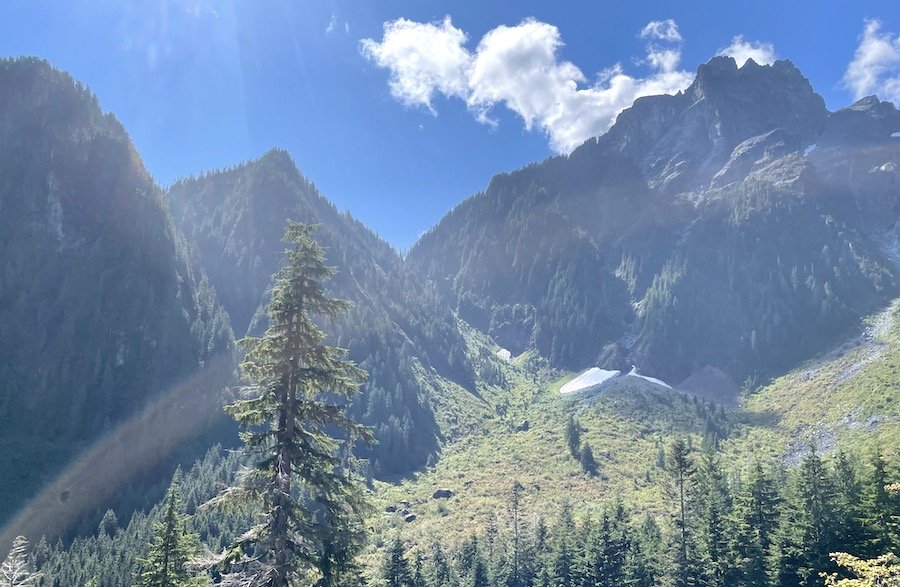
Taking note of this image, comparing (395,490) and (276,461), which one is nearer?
(276,461)

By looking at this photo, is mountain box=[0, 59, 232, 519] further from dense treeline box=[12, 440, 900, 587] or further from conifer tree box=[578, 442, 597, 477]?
conifer tree box=[578, 442, 597, 477]

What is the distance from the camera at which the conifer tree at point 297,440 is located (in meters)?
14.0

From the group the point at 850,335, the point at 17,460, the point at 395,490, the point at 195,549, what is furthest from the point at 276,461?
the point at 850,335

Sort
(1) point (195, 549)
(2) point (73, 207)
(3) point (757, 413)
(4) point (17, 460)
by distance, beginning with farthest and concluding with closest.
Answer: (2) point (73, 207) → (3) point (757, 413) → (4) point (17, 460) → (1) point (195, 549)

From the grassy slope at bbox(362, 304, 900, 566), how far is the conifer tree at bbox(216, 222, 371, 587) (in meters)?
86.5

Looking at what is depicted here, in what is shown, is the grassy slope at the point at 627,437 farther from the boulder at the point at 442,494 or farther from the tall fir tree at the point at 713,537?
the tall fir tree at the point at 713,537

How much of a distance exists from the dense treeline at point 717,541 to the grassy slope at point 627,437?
2460 centimetres

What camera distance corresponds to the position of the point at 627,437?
147625 mm

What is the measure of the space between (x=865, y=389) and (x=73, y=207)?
217978 mm

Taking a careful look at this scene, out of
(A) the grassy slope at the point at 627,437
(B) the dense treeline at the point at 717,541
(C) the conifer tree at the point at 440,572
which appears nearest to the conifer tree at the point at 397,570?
(B) the dense treeline at the point at 717,541

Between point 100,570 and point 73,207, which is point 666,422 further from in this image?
point 73,207

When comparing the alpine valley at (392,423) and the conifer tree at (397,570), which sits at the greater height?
the alpine valley at (392,423)

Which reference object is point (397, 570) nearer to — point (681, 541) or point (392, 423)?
point (681, 541)

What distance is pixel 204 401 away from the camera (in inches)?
6088
